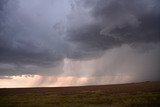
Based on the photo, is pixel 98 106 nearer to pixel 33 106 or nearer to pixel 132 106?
pixel 132 106

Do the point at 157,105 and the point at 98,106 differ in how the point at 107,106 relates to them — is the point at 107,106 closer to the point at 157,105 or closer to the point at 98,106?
the point at 98,106

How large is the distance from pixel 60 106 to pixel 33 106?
17.2ft

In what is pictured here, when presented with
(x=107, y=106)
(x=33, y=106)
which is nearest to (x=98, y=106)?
(x=107, y=106)

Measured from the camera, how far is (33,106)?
4503cm

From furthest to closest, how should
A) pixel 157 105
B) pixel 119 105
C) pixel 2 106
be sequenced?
pixel 2 106
pixel 119 105
pixel 157 105

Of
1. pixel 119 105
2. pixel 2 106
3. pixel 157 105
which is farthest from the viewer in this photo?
pixel 2 106

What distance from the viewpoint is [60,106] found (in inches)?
1747

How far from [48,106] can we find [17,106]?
599 cm

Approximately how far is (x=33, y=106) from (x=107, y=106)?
13974 millimetres

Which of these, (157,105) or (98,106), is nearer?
(157,105)

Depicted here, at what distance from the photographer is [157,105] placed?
40.9m

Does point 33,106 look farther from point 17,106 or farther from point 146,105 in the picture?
point 146,105

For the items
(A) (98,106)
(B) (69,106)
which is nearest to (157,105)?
(A) (98,106)

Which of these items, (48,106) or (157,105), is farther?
(48,106)
